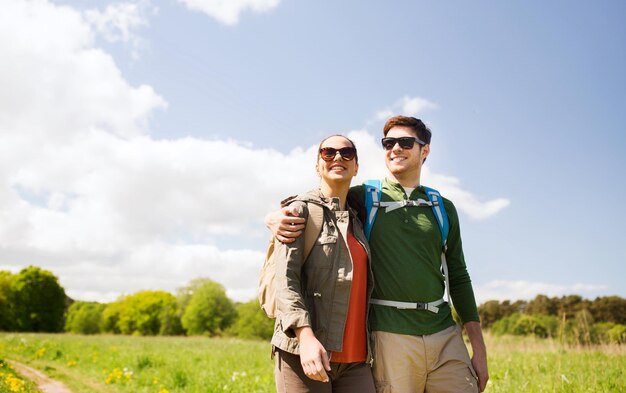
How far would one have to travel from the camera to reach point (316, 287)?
290 cm

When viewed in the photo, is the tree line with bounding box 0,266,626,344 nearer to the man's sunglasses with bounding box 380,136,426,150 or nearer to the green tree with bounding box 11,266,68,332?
the green tree with bounding box 11,266,68,332

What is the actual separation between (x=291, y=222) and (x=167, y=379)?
836 centimetres

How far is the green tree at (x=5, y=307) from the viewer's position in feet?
201

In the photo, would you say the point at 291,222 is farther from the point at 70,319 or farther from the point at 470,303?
the point at 70,319

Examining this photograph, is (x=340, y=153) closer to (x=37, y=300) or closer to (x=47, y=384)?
(x=47, y=384)

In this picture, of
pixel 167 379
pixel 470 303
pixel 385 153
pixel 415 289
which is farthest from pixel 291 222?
pixel 167 379

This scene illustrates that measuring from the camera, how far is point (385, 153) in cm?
388

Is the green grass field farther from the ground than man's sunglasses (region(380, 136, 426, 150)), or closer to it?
closer to it

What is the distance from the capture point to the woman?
8.95 feet

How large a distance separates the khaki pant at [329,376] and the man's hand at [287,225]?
0.70m

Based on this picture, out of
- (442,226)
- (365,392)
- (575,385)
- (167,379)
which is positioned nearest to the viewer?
(365,392)

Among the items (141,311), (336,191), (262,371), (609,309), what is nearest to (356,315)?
(336,191)

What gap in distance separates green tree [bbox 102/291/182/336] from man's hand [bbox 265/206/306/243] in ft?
249

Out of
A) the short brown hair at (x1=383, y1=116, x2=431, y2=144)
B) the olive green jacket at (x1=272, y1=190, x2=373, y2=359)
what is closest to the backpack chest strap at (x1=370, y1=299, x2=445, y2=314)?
the olive green jacket at (x1=272, y1=190, x2=373, y2=359)
